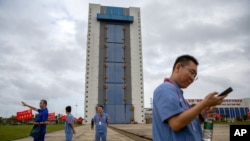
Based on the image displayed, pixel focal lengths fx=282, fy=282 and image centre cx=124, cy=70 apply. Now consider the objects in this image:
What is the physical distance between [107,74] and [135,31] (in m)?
11.0

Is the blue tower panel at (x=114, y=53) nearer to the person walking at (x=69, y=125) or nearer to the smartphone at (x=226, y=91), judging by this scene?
the person walking at (x=69, y=125)

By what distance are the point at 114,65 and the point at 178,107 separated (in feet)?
162

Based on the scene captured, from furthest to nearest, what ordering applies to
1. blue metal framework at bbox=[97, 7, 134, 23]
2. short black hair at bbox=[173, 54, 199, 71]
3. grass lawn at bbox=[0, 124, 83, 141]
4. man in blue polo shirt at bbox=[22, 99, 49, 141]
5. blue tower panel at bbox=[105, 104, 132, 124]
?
blue metal framework at bbox=[97, 7, 134, 23], blue tower panel at bbox=[105, 104, 132, 124], grass lawn at bbox=[0, 124, 83, 141], man in blue polo shirt at bbox=[22, 99, 49, 141], short black hair at bbox=[173, 54, 199, 71]

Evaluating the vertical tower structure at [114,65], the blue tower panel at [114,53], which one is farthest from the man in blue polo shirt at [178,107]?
the blue tower panel at [114,53]

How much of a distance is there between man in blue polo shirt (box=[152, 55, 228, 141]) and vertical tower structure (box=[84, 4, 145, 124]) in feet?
154

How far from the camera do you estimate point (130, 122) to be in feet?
164

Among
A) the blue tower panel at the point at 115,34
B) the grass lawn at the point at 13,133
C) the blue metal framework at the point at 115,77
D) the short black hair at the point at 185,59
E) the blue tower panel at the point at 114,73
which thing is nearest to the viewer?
the short black hair at the point at 185,59

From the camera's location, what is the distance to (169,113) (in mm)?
2055

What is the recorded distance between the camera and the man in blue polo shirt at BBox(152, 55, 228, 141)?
6.56 ft

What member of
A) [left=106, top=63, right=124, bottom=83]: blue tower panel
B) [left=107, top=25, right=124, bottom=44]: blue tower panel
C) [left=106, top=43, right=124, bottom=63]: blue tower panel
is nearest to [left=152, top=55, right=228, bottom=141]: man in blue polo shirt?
[left=106, top=63, right=124, bottom=83]: blue tower panel

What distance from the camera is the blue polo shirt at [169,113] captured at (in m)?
2.07

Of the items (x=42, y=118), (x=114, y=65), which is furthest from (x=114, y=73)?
(x=42, y=118)

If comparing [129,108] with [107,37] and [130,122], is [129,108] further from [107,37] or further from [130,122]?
[107,37]

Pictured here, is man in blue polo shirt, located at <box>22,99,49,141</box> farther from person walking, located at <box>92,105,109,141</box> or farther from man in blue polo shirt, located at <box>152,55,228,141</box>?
man in blue polo shirt, located at <box>152,55,228,141</box>
